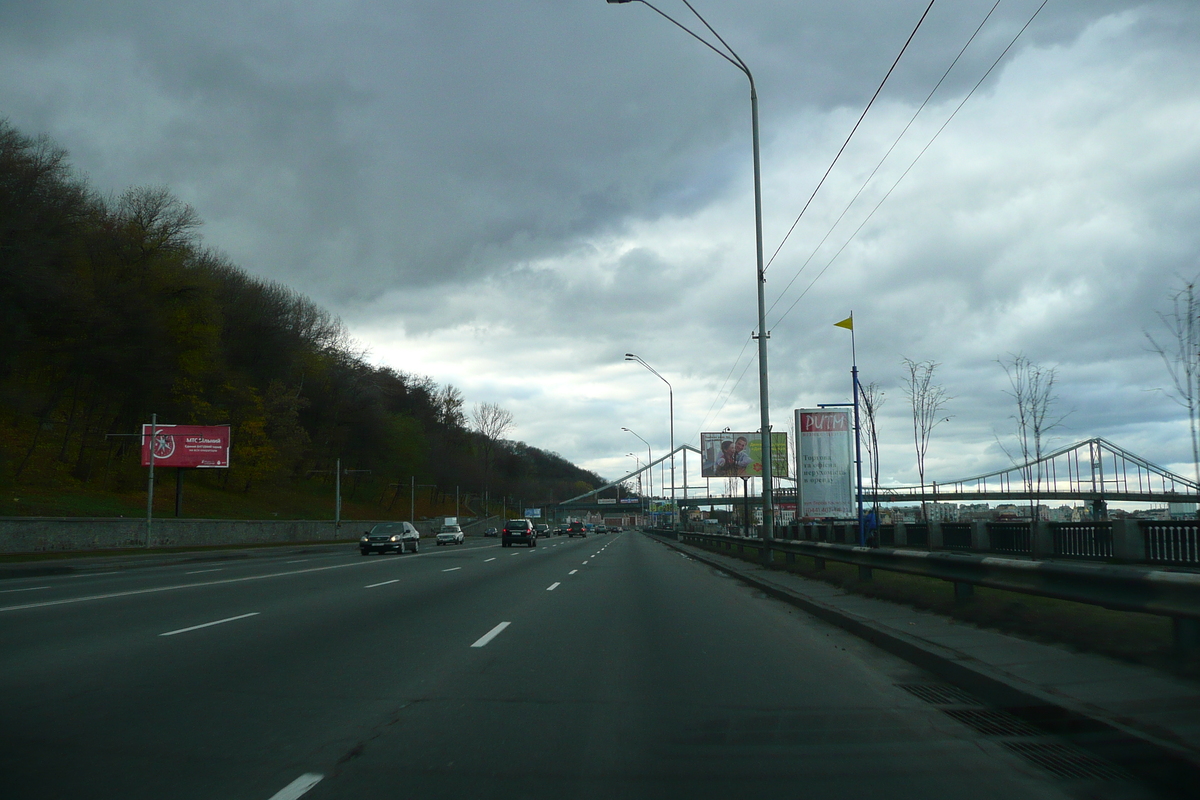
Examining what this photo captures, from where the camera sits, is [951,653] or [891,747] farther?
[951,653]

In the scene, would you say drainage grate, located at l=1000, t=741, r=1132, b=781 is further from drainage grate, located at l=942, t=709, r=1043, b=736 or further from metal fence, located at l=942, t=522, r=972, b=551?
metal fence, located at l=942, t=522, r=972, b=551

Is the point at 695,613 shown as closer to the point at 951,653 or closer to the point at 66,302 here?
the point at 951,653

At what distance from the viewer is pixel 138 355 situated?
48.6m

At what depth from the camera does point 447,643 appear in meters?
10.1

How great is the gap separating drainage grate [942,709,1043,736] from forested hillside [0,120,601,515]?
126 feet

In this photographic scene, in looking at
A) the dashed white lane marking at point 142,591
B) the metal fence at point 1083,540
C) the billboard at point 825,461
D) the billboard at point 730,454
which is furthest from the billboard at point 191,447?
the metal fence at point 1083,540

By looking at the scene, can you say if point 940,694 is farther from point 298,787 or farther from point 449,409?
point 449,409

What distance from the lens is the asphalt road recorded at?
4.84 metres

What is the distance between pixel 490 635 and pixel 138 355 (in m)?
45.8

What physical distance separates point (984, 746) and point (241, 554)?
40.2 m

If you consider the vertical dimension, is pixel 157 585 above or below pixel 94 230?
below

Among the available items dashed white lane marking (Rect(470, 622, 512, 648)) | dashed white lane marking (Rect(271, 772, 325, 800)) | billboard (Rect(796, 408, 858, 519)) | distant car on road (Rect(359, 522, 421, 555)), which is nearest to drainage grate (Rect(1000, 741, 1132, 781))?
dashed white lane marking (Rect(271, 772, 325, 800))

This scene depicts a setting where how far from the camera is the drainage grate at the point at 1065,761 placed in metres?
4.88


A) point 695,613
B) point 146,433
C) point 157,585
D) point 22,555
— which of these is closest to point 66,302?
point 146,433
